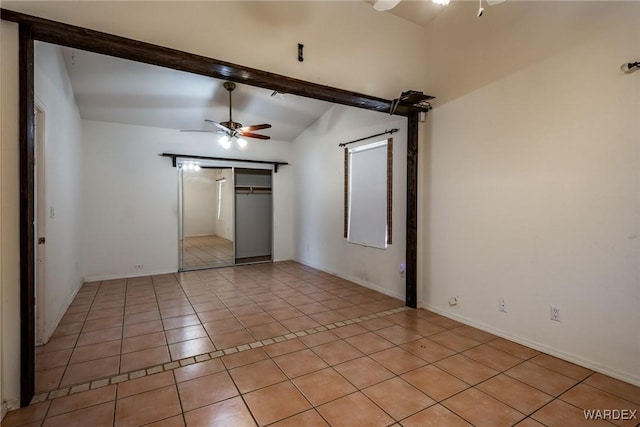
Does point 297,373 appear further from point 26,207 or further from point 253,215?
point 253,215

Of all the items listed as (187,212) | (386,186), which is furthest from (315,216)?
(187,212)

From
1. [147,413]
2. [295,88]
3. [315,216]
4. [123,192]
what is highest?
[295,88]

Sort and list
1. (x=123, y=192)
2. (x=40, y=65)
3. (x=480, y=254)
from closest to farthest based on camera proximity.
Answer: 1. (x=40, y=65)
2. (x=480, y=254)
3. (x=123, y=192)

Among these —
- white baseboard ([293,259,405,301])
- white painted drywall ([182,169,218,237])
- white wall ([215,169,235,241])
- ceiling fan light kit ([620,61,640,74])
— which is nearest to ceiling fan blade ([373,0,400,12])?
ceiling fan light kit ([620,61,640,74])

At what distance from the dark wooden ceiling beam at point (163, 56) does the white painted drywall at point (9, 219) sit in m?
0.16

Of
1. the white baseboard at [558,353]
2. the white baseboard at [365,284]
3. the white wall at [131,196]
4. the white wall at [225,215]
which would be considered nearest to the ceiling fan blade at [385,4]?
the white baseboard at [558,353]

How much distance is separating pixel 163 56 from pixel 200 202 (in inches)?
336

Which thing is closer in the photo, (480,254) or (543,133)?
(543,133)

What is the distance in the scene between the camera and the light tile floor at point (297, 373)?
1.89 m

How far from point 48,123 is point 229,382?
2953 mm

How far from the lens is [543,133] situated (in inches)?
103

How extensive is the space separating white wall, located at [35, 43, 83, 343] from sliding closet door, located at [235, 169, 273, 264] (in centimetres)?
281

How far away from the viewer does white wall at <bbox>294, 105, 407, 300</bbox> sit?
4.18 metres

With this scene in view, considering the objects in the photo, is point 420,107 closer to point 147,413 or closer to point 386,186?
point 386,186
